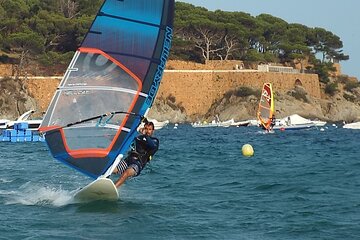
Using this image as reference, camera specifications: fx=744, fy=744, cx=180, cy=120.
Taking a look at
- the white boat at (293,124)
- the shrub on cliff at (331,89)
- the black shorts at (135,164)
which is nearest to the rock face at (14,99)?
the white boat at (293,124)

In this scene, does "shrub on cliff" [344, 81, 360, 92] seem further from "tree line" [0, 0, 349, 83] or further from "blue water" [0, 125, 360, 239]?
"blue water" [0, 125, 360, 239]

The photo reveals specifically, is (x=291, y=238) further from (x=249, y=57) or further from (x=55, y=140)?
(x=249, y=57)

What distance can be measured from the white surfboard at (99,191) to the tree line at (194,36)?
53782 mm

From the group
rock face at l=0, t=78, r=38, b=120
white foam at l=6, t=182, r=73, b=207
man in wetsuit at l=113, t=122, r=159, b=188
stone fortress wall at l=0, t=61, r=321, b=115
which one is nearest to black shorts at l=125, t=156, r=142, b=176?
man in wetsuit at l=113, t=122, r=159, b=188

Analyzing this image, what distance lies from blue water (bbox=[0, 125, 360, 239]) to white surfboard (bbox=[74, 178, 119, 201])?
0.59 feet

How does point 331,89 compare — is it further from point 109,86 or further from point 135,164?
point 135,164

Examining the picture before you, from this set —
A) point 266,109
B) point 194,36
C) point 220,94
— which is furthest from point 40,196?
point 194,36

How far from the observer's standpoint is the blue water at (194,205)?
8992 millimetres

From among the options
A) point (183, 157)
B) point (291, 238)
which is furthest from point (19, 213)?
point (183, 157)

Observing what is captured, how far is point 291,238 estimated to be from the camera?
876 cm

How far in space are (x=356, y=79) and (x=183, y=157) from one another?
68.2m

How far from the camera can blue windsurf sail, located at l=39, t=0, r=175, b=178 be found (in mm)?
11094

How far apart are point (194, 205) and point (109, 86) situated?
2216 millimetres

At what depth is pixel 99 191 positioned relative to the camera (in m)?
10.8
